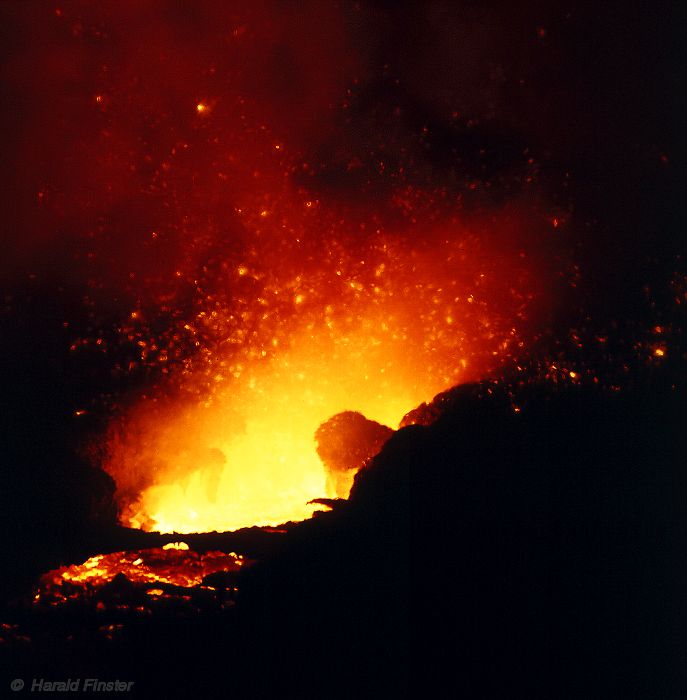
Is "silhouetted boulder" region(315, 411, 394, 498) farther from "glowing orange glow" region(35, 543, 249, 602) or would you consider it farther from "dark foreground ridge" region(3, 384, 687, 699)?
"glowing orange glow" region(35, 543, 249, 602)

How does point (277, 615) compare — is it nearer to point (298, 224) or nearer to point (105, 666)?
point (105, 666)

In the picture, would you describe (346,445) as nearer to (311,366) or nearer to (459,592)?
(311,366)

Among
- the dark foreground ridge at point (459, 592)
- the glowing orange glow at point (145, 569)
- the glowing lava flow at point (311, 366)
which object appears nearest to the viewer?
the dark foreground ridge at point (459, 592)

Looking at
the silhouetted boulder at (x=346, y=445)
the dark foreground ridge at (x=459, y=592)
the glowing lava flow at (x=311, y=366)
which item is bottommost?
the dark foreground ridge at (x=459, y=592)

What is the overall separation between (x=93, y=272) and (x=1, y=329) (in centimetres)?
168

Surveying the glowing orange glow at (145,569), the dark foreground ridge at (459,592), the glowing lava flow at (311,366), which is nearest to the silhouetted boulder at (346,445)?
the dark foreground ridge at (459,592)

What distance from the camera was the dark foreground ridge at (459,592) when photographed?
3883mm

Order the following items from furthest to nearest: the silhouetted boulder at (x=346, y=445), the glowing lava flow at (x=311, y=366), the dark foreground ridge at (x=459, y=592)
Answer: the glowing lava flow at (x=311, y=366) → the silhouetted boulder at (x=346, y=445) → the dark foreground ridge at (x=459, y=592)

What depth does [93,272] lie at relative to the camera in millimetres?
9008

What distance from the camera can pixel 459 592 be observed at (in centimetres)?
466

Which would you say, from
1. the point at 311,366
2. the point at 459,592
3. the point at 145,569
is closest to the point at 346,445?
the point at 311,366

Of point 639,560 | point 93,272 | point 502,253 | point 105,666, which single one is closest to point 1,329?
point 93,272

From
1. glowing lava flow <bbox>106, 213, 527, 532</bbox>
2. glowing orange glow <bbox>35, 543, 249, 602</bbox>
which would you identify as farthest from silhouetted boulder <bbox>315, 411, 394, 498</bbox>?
glowing orange glow <bbox>35, 543, 249, 602</bbox>

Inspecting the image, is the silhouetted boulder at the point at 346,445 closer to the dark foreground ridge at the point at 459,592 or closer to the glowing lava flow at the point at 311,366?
the dark foreground ridge at the point at 459,592
